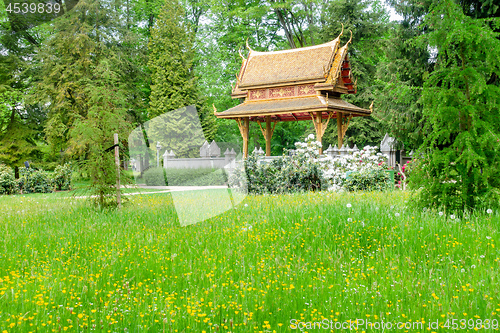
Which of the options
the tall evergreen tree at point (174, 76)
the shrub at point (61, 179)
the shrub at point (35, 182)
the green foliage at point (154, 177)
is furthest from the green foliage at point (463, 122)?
the shrub at point (35, 182)

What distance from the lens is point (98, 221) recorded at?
705cm

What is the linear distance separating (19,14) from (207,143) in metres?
28.9

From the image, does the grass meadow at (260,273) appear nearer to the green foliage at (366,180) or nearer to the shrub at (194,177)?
the shrub at (194,177)

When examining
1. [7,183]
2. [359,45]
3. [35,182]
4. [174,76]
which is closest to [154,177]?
[174,76]

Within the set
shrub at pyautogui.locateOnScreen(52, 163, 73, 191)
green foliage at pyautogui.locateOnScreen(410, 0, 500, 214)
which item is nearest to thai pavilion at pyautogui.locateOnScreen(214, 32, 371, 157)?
shrub at pyautogui.locateOnScreen(52, 163, 73, 191)

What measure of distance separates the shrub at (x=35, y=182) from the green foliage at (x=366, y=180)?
49.4 ft

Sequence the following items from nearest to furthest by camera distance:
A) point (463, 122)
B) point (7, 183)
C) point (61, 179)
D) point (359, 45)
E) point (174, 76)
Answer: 1. point (463, 122)
2. point (7, 183)
3. point (174, 76)
4. point (61, 179)
5. point (359, 45)

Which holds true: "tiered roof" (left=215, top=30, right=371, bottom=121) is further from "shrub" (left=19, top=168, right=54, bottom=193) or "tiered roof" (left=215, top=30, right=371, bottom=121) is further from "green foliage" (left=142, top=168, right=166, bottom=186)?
"green foliage" (left=142, top=168, right=166, bottom=186)

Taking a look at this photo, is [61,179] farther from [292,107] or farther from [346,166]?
[346,166]

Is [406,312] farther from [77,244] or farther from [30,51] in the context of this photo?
[30,51]

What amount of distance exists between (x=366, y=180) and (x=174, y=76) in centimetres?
1180

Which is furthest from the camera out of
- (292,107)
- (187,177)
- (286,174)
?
(292,107)

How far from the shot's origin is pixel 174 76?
19.6m

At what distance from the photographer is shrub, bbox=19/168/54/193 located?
61.4ft
